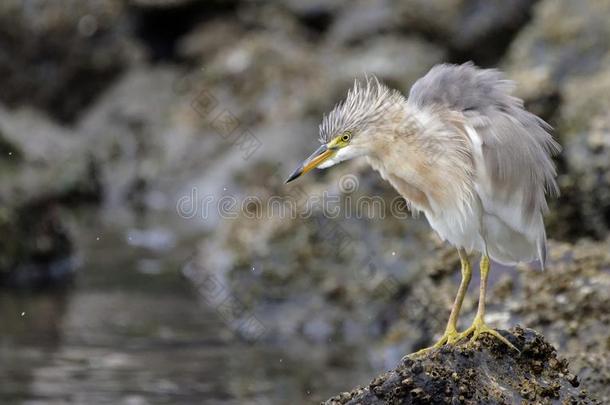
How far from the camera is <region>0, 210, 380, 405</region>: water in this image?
9.43 metres

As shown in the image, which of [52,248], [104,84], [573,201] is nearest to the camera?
[573,201]

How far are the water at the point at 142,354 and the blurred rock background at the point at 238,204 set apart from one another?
0.12 ft

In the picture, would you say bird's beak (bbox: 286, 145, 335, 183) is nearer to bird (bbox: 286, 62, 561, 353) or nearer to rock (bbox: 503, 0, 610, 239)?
bird (bbox: 286, 62, 561, 353)

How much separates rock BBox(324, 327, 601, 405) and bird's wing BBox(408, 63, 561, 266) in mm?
888

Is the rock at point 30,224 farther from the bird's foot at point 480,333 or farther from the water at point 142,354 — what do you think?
the bird's foot at point 480,333

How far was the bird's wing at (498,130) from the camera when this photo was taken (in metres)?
5.99

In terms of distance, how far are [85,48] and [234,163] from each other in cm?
636

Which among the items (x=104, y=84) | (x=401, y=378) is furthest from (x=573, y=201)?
(x=104, y=84)

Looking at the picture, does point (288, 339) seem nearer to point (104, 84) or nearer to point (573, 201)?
point (573, 201)

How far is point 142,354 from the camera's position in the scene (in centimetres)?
1072

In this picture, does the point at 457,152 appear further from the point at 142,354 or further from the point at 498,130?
the point at 142,354

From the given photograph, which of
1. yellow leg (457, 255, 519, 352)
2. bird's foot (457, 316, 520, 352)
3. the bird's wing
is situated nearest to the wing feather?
the bird's wing

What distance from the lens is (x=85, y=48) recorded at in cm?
2331

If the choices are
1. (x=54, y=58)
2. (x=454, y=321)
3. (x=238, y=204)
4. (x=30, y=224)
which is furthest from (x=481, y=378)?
(x=54, y=58)
